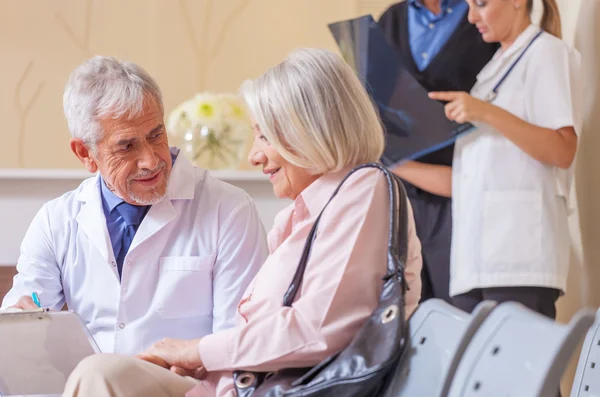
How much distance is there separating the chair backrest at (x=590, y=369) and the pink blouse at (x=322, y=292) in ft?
0.91

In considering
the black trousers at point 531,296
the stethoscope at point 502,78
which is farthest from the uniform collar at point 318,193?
the stethoscope at point 502,78

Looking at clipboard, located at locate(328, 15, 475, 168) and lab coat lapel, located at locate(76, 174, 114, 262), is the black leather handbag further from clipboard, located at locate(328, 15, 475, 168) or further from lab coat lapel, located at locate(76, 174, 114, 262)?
clipboard, located at locate(328, 15, 475, 168)

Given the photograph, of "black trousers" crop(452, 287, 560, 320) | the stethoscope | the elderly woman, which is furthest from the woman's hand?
the stethoscope

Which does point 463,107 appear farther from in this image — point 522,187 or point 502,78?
point 522,187

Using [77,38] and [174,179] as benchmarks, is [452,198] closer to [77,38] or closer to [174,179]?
[174,179]

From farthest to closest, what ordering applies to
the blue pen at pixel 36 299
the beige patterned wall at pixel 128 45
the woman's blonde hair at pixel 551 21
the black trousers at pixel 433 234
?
the beige patterned wall at pixel 128 45
the black trousers at pixel 433 234
the woman's blonde hair at pixel 551 21
the blue pen at pixel 36 299

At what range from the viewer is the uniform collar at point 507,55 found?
270 centimetres

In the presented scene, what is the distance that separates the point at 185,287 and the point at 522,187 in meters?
1.19

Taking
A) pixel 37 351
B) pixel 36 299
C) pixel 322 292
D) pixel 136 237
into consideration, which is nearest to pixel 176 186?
pixel 136 237

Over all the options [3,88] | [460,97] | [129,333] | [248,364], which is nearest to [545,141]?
[460,97]

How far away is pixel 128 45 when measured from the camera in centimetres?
350

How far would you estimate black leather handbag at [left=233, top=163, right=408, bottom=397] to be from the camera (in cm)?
120

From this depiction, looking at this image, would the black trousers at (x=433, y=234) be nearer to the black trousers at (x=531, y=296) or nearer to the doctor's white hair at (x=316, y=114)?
the black trousers at (x=531, y=296)

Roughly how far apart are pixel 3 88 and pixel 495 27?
192cm
